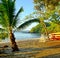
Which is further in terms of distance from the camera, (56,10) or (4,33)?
(56,10)

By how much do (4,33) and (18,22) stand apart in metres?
2.25

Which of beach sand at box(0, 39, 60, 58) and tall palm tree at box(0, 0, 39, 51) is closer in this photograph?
beach sand at box(0, 39, 60, 58)

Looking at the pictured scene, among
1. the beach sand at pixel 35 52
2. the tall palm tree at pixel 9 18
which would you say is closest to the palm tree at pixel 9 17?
the tall palm tree at pixel 9 18

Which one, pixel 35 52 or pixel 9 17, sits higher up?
pixel 9 17

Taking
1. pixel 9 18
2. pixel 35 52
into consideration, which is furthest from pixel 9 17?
pixel 35 52

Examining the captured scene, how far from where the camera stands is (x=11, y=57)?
1895cm

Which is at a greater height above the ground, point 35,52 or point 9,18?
point 9,18

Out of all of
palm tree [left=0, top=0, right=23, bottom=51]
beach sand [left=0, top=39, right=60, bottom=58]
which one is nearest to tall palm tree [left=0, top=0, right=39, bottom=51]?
palm tree [left=0, top=0, right=23, bottom=51]

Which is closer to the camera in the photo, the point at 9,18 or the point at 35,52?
the point at 35,52

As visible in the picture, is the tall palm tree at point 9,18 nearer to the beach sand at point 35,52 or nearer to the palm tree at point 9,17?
the palm tree at point 9,17

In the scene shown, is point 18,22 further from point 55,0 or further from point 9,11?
point 55,0

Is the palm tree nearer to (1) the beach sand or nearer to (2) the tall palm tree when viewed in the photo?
(2) the tall palm tree

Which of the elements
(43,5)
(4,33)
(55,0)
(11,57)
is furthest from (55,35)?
(11,57)

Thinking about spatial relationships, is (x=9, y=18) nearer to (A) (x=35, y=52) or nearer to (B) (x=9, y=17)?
(B) (x=9, y=17)
